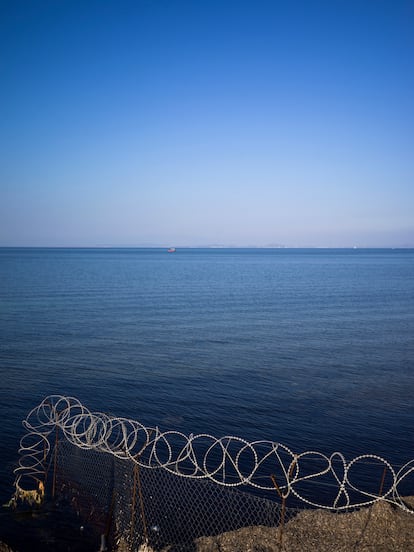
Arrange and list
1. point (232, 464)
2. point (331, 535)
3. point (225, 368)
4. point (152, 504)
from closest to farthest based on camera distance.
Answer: point (331, 535) → point (152, 504) → point (232, 464) → point (225, 368)

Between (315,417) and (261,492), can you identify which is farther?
(315,417)

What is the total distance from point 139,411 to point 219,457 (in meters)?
6.38

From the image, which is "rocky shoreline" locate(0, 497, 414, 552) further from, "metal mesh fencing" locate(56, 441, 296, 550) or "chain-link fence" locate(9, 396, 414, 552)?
"metal mesh fencing" locate(56, 441, 296, 550)

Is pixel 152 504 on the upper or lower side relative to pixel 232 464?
lower

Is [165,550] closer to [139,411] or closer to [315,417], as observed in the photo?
[139,411]

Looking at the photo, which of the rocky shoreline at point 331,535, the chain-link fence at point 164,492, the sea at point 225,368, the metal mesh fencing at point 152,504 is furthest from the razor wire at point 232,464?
the rocky shoreline at point 331,535

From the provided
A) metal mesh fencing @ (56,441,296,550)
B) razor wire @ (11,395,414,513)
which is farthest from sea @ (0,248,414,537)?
metal mesh fencing @ (56,441,296,550)

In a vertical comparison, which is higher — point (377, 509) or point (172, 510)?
point (377, 509)

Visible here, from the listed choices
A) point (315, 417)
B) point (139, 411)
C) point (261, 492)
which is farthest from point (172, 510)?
point (315, 417)

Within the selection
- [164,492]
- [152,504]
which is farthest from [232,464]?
[152,504]

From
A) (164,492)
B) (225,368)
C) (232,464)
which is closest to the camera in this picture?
(164,492)

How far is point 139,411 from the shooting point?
26.5 metres

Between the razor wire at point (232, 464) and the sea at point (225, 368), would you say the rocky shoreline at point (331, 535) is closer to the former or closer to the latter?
the razor wire at point (232, 464)

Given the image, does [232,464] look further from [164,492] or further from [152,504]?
[152,504]
